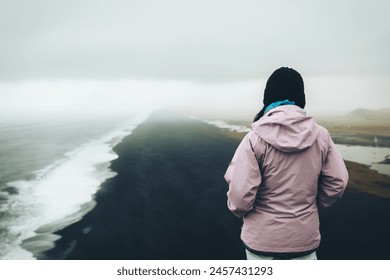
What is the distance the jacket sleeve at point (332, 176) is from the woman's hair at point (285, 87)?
462mm

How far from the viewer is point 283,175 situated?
2619 millimetres

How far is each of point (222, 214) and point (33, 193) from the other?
26.9 ft

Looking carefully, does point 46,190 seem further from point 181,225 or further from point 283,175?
point 283,175

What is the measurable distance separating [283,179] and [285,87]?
778mm

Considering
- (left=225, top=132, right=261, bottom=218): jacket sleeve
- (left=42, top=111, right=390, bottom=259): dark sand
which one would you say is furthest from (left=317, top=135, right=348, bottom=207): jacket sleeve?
(left=42, top=111, right=390, bottom=259): dark sand

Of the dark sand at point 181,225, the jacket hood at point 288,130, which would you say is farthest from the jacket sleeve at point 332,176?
the dark sand at point 181,225

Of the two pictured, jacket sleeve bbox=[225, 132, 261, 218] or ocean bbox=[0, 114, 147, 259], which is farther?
ocean bbox=[0, 114, 147, 259]

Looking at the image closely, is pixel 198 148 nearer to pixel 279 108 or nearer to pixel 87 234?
pixel 87 234

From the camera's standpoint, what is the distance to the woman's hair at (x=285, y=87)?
273 centimetres

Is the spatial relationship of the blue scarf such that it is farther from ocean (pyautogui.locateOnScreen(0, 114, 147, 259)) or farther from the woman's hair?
ocean (pyautogui.locateOnScreen(0, 114, 147, 259))

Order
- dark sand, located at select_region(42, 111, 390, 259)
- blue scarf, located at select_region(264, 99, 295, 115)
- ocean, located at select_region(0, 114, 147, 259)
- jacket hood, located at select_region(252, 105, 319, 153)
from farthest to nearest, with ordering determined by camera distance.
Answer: ocean, located at select_region(0, 114, 147, 259) < dark sand, located at select_region(42, 111, 390, 259) < blue scarf, located at select_region(264, 99, 295, 115) < jacket hood, located at select_region(252, 105, 319, 153)

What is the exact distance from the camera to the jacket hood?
2.47 metres

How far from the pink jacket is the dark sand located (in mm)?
4695
